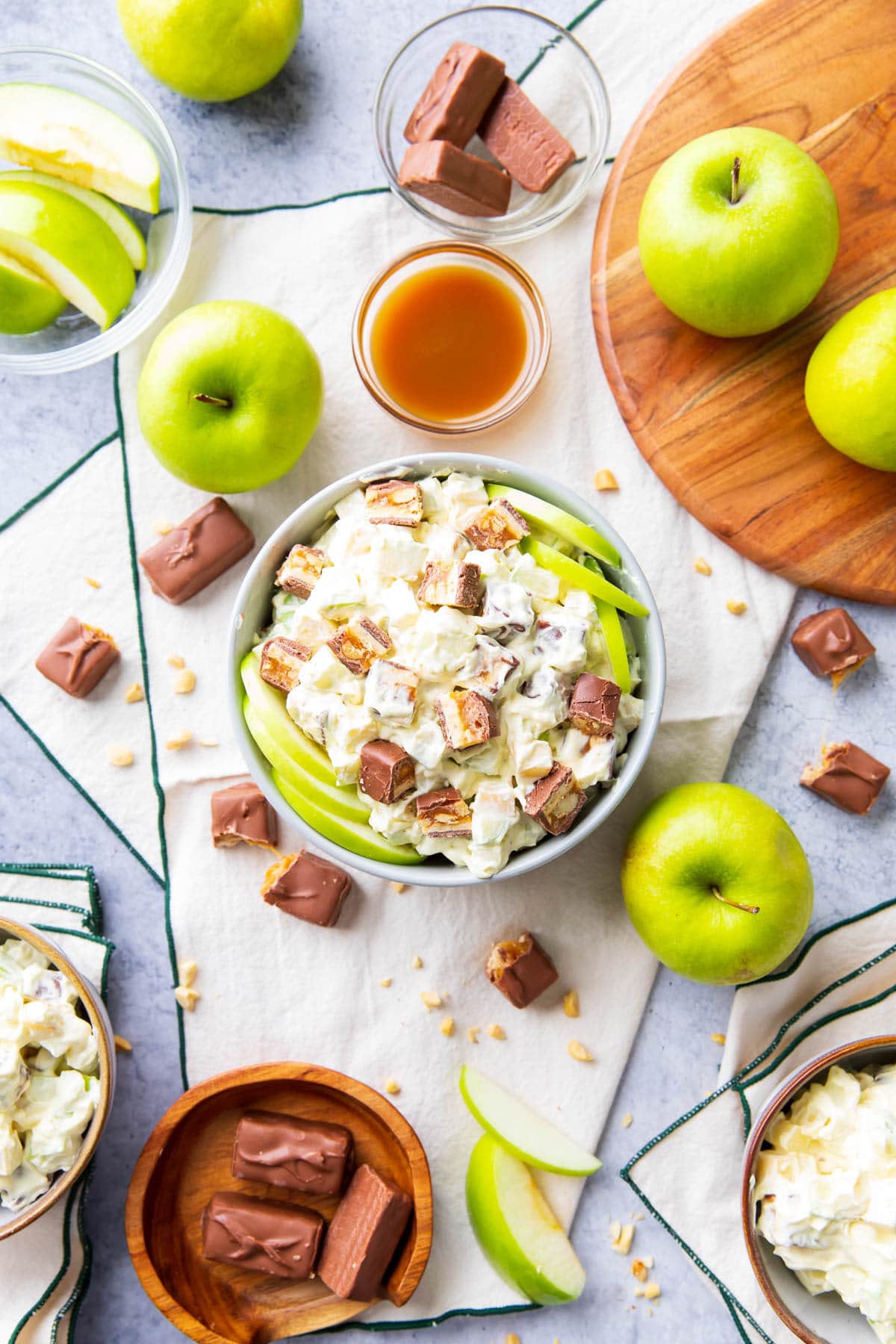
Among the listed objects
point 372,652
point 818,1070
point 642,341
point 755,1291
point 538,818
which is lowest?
point 755,1291

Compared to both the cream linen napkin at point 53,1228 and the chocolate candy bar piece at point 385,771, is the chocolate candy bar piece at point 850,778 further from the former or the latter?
the cream linen napkin at point 53,1228

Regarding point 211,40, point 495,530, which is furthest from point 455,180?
point 495,530

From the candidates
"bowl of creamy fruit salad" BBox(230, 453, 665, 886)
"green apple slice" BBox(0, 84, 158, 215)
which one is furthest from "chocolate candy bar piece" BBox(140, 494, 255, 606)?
"green apple slice" BBox(0, 84, 158, 215)

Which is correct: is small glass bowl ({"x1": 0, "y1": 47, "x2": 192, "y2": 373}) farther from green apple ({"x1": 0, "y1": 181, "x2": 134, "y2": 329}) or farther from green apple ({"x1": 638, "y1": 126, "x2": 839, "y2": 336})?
green apple ({"x1": 638, "y1": 126, "x2": 839, "y2": 336})

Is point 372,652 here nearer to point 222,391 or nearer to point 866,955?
point 222,391

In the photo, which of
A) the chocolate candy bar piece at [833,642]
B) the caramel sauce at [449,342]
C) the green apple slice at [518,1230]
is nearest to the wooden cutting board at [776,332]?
the chocolate candy bar piece at [833,642]

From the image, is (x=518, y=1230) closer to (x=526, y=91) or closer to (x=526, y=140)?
(x=526, y=140)

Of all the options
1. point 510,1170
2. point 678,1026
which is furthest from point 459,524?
point 510,1170
